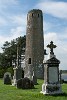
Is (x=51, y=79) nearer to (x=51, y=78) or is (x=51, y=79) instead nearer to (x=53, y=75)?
(x=51, y=78)

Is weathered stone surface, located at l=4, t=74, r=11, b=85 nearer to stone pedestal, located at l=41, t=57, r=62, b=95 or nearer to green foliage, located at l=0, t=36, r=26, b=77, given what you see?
stone pedestal, located at l=41, t=57, r=62, b=95

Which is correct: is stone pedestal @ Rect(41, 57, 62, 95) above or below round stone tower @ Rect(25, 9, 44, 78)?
below

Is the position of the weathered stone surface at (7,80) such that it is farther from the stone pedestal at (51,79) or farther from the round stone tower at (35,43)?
the round stone tower at (35,43)

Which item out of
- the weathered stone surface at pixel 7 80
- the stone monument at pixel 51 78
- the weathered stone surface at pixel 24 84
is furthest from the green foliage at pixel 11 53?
the stone monument at pixel 51 78

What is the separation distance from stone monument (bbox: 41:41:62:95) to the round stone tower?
28318 mm

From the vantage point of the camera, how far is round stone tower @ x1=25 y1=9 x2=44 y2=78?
4362 cm

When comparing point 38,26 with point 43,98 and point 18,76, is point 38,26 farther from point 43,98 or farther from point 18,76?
point 43,98

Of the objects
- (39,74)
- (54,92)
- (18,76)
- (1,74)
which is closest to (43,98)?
(54,92)

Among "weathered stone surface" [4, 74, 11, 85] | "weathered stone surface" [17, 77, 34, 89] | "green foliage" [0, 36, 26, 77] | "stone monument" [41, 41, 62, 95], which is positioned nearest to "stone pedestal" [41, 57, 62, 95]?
"stone monument" [41, 41, 62, 95]

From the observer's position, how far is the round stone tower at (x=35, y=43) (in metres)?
43.6

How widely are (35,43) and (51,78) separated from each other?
28664 millimetres

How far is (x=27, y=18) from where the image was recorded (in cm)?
4478

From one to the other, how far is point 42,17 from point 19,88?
26663 millimetres

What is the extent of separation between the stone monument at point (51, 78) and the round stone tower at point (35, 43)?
28.3m
